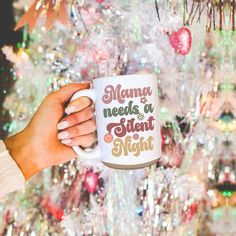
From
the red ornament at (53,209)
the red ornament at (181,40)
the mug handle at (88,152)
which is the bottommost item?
the red ornament at (53,209)

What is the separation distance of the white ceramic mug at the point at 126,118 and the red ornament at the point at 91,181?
196 millimetres

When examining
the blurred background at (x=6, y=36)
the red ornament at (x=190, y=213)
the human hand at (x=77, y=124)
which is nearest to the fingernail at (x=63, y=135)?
the human hand at (x=77, y=124)

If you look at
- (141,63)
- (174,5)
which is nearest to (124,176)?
(141,63)

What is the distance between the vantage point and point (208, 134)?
961mm

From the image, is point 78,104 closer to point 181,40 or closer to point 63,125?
point 63,125

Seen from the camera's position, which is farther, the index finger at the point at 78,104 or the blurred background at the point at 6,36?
the blurred background at the point at 6,36

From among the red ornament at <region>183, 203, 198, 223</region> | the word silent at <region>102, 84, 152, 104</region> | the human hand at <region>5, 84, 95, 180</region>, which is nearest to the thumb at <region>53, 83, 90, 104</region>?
the human hand at <region>5, 84, 95, 180</region>

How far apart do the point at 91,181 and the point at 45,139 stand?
0.15 m

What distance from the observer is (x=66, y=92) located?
0.88 metres

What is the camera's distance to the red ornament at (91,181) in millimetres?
971

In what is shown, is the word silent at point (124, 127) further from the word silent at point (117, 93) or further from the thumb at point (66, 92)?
the thumb at point (66, 92)

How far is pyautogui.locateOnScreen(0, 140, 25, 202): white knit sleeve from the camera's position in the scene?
85 cm

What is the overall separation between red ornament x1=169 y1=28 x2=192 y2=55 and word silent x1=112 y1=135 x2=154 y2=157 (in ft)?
0.86

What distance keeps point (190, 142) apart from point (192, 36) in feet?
0.70
